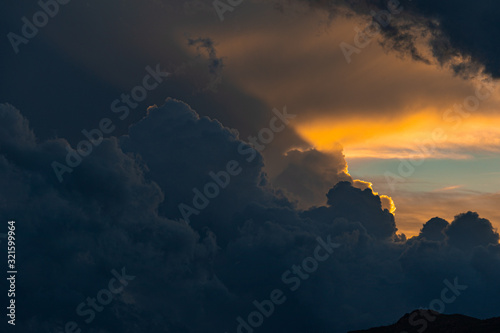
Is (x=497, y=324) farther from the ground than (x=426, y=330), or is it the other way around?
(x=497, y=324)

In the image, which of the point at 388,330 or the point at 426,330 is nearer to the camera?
the point at 426,330

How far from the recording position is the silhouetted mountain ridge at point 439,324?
151 metres

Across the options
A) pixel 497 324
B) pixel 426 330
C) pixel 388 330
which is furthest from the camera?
pixel 388 330

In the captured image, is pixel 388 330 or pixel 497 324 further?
pixel 388 330

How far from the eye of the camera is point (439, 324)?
167125 mm

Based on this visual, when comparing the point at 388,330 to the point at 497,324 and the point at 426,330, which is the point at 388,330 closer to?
the point at 426,330

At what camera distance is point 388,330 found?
176 meters


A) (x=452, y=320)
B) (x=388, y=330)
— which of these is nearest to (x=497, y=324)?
(x=452, y=320)

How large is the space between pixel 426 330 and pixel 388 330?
16294mm

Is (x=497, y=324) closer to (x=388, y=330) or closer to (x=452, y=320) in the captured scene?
(x=452, y=320)

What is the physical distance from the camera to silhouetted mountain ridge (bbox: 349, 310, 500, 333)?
5962 inches

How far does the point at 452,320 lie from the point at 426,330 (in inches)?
514

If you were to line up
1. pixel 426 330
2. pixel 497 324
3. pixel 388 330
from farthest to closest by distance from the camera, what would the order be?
1. pixel 388 330
2. pixel 426 330
3. pixel 497 324

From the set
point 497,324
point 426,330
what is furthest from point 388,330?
point 497,324
